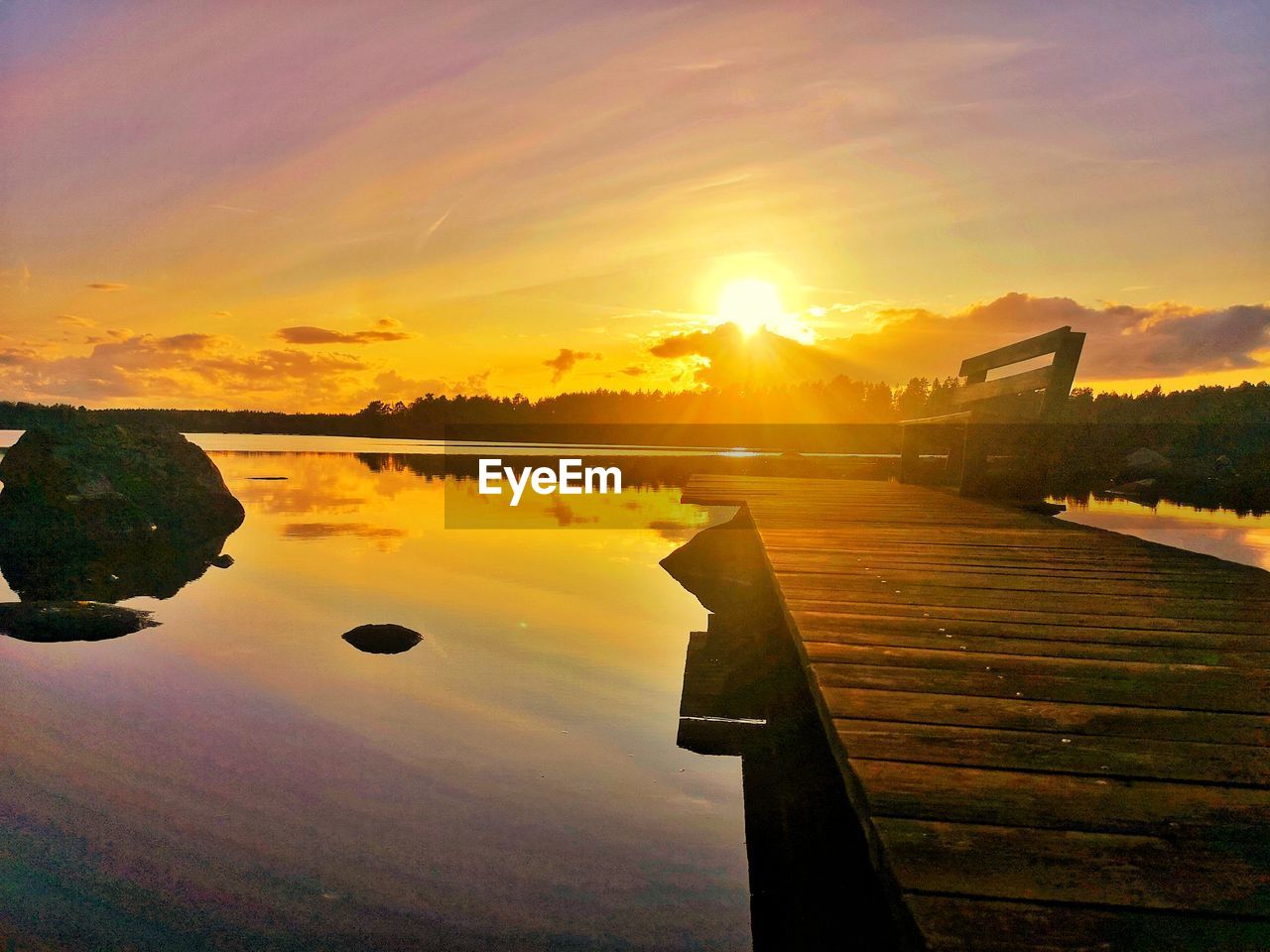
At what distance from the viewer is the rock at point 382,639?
9.41 m

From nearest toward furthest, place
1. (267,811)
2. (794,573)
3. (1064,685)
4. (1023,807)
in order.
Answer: (1023,807) < (1064,685) < (267,811) < (794,573)

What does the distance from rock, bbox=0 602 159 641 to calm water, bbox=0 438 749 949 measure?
0.95 feet

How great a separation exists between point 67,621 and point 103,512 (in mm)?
8718

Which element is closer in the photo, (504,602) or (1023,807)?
(1023,807)

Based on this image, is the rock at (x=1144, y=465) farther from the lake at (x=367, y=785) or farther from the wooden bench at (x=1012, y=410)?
the lake at (x=367, y=785)

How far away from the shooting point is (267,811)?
517cm

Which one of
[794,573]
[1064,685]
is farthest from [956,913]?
[794,573]

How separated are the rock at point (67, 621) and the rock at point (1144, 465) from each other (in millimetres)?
37202

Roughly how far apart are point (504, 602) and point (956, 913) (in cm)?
1088

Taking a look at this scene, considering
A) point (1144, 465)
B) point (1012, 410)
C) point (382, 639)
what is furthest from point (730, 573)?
point (1144, 465)

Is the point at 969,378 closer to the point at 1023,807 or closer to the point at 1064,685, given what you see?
the point at 1064,685

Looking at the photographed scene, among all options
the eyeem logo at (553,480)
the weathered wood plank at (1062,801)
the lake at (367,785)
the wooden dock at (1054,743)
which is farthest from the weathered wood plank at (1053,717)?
the eyeem logo at (553,480)

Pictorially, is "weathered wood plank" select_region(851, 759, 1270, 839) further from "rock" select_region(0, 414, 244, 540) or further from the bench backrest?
"rock" select_region(0, 414, 244, 540)

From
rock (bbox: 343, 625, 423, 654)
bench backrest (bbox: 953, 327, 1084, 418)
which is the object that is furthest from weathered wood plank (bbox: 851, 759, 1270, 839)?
rock (bbox: 343, 625, 423, 654)
